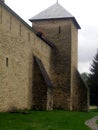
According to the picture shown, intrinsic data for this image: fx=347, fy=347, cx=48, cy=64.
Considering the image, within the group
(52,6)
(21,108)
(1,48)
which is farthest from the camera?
(52,6)

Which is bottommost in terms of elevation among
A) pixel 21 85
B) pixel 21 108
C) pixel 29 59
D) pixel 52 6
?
pixel 21 108

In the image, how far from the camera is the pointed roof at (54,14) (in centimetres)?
3460

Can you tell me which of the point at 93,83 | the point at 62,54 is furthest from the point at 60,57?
the point at 93,83

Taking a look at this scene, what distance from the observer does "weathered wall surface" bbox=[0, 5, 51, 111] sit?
20609mm

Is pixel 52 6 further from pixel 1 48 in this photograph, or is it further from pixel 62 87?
pixel 1 48

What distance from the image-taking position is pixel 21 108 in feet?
78.4

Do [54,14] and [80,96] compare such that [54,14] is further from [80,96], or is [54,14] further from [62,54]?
[80,96]

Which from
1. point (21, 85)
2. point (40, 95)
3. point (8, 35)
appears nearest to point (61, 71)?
point (40, 95)

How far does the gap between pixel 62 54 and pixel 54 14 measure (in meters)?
4.58

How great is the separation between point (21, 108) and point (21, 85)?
1.58m

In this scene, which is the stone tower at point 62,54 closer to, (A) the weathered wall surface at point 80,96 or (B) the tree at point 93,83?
(A) the weathered wall surface at point 80,96

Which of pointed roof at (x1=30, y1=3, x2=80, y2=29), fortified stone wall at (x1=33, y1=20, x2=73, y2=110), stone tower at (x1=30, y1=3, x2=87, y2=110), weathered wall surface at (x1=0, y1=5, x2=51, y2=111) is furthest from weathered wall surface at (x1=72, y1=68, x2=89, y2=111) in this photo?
weathered wall surface at (x1=0, y1=5, x2=51, y2=111)

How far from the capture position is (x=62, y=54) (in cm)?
3366

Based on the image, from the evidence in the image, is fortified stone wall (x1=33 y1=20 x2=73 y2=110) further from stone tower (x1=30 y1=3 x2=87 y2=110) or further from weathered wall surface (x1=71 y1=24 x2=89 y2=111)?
weathered wall surface (x1=71 y1=24 x2=89 y2=111)
